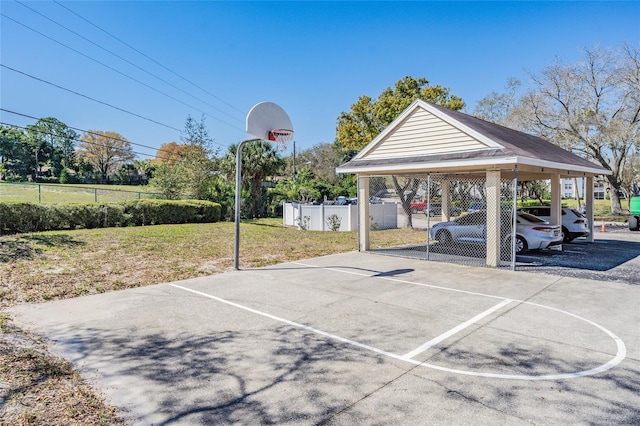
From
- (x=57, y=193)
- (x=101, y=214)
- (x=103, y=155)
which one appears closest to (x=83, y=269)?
(x=101, y=214)

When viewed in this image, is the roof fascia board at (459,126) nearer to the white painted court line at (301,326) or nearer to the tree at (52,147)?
the white painted court line at (301,326)

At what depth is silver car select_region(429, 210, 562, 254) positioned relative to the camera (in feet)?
35.7

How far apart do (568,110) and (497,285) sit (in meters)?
24.5

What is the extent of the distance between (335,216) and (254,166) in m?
9.14

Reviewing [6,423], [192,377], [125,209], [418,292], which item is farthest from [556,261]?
[125,209]

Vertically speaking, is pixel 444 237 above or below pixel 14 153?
below

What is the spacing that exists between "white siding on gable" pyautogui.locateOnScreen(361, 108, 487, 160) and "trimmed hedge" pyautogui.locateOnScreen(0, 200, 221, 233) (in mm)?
11187

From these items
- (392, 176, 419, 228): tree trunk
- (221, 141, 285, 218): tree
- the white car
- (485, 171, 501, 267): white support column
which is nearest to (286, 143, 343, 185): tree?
(221, 141, 285, 218): tree

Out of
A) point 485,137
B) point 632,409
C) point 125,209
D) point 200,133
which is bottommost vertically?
point 632,409

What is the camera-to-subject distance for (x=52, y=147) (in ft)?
A: 192

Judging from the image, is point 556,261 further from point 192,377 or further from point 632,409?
point 192,377

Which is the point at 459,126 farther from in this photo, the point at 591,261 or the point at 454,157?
the point at 591,261

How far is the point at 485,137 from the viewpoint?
376 inches

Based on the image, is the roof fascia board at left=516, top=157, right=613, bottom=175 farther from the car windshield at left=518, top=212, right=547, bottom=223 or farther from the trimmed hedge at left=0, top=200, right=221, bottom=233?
the trimmed hedge at left=0, top=200, right=221, bottom=233
